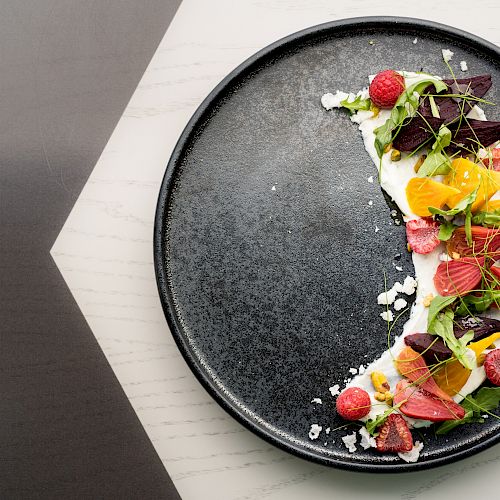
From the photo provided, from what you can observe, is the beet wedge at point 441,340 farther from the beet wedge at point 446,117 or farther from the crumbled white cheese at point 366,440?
the beet wedge at point 446,117

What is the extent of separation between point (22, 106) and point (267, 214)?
0.66 metres

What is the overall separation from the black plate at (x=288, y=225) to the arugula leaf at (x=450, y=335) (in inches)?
4.6

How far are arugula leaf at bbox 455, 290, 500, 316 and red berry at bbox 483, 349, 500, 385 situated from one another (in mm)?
91

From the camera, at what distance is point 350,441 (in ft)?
4.45

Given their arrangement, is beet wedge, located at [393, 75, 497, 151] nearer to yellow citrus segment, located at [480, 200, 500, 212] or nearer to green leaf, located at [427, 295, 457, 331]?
yellow citrus segment, located at [480, 200, 500, 212]

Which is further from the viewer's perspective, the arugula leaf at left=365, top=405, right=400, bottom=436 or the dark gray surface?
the dark gray surface

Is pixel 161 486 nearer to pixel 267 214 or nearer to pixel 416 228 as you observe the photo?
pixel 267 214

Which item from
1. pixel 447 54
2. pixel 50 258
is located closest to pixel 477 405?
pixel 447 54

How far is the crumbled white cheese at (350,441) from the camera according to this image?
1355mm

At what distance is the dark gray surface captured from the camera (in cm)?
154

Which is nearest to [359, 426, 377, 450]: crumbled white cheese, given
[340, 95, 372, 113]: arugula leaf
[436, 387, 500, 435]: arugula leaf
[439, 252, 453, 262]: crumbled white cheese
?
[436, 387, 500, 435]: arugula leaf

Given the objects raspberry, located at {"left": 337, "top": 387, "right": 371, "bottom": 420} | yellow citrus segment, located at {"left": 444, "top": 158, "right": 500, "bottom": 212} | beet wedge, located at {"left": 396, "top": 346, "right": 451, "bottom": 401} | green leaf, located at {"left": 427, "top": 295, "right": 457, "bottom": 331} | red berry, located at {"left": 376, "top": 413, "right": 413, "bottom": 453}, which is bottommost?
red berry, located at {"left": 376, "top": 413, "right": 413, "bottom": 453}

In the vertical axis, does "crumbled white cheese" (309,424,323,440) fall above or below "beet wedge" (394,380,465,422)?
below

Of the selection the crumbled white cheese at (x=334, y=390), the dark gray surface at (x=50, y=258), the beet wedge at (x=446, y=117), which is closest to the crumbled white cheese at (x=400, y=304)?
the crumbled white cheese at (x=334, y=390)
